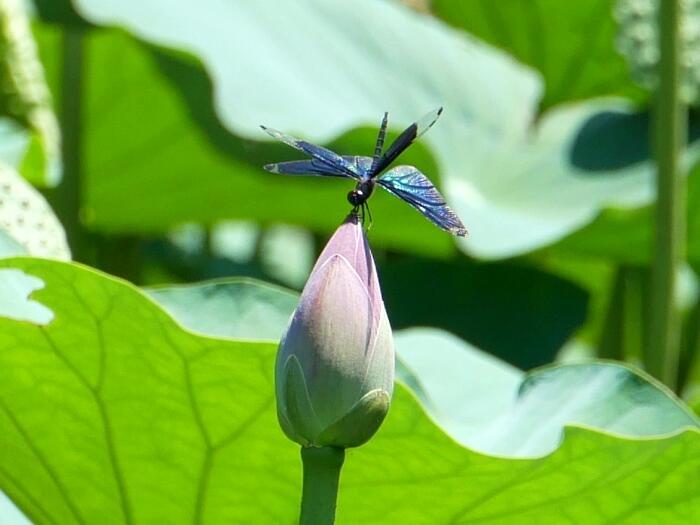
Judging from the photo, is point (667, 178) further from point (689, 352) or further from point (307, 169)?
point (689, 352)

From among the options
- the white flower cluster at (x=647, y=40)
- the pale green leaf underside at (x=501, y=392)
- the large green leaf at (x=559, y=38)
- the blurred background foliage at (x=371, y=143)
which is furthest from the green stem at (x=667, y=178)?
the large green leaf at (x=559, y=38)

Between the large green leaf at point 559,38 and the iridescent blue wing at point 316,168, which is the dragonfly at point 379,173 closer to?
the iridescent blue wing at point 316,168

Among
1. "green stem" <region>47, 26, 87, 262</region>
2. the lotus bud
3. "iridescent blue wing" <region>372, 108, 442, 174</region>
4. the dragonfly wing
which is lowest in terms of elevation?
"green stem" <region>47, 26, 87, 262</region>

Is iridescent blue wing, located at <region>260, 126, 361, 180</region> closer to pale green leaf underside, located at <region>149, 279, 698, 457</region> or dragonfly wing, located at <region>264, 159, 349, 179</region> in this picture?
dragonfly wing, located at <region>264, 159, 349, 179</region>

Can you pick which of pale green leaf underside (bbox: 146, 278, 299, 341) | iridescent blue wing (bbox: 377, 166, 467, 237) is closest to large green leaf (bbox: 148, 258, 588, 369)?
pale green leaf underside (bbox: 146, 278, 299, 341)

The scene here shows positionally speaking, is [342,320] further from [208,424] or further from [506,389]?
[506,389]

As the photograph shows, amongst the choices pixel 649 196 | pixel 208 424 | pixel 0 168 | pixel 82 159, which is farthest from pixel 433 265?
pixel 208 424

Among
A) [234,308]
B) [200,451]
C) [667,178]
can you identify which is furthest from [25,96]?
[200,451]
